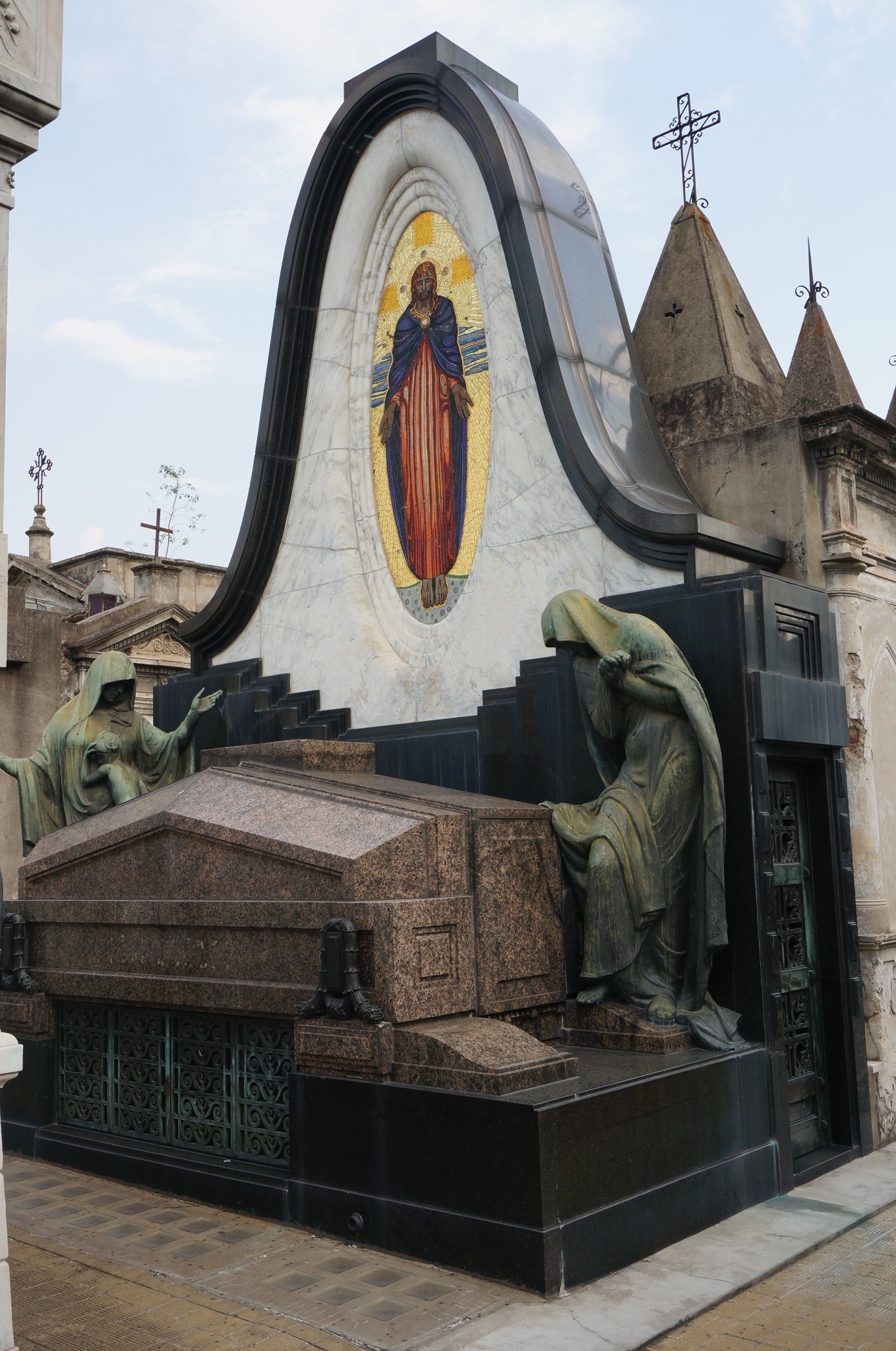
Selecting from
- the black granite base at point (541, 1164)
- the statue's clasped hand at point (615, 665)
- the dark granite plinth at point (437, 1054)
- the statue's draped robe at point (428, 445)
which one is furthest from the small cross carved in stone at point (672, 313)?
the dark granite plinth at point (437, 1054)

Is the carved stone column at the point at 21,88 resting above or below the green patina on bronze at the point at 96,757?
above

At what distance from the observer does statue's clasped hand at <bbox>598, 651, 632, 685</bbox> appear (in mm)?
5898

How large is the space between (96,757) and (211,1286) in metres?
4.04

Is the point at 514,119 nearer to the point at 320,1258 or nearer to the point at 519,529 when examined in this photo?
the point at 519,529

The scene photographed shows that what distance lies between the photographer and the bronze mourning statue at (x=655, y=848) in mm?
5770

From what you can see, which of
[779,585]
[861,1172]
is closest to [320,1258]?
[861,1172]

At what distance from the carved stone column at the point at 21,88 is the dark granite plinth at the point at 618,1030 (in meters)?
3.69

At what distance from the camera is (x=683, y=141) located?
29.1ft

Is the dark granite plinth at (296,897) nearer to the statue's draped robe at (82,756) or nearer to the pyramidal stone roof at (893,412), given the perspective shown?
the statue's draped robe at (82,756)

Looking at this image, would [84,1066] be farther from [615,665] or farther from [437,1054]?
[615,665]

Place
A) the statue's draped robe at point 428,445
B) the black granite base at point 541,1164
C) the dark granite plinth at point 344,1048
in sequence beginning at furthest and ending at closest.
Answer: the statue's draped robe at point 428,445
the dark granite plinth at point 344,1048
the black granite base at point 541,1164

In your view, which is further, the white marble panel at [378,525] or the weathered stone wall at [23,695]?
the weathered stone wall at [23,695]

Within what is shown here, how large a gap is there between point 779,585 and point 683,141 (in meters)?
4.22

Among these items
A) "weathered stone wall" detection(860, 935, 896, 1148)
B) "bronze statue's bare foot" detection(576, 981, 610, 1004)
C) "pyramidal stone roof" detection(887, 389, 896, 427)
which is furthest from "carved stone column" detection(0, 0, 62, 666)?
"pyramidal stone roof" detection(887, 389, 896, 427)
